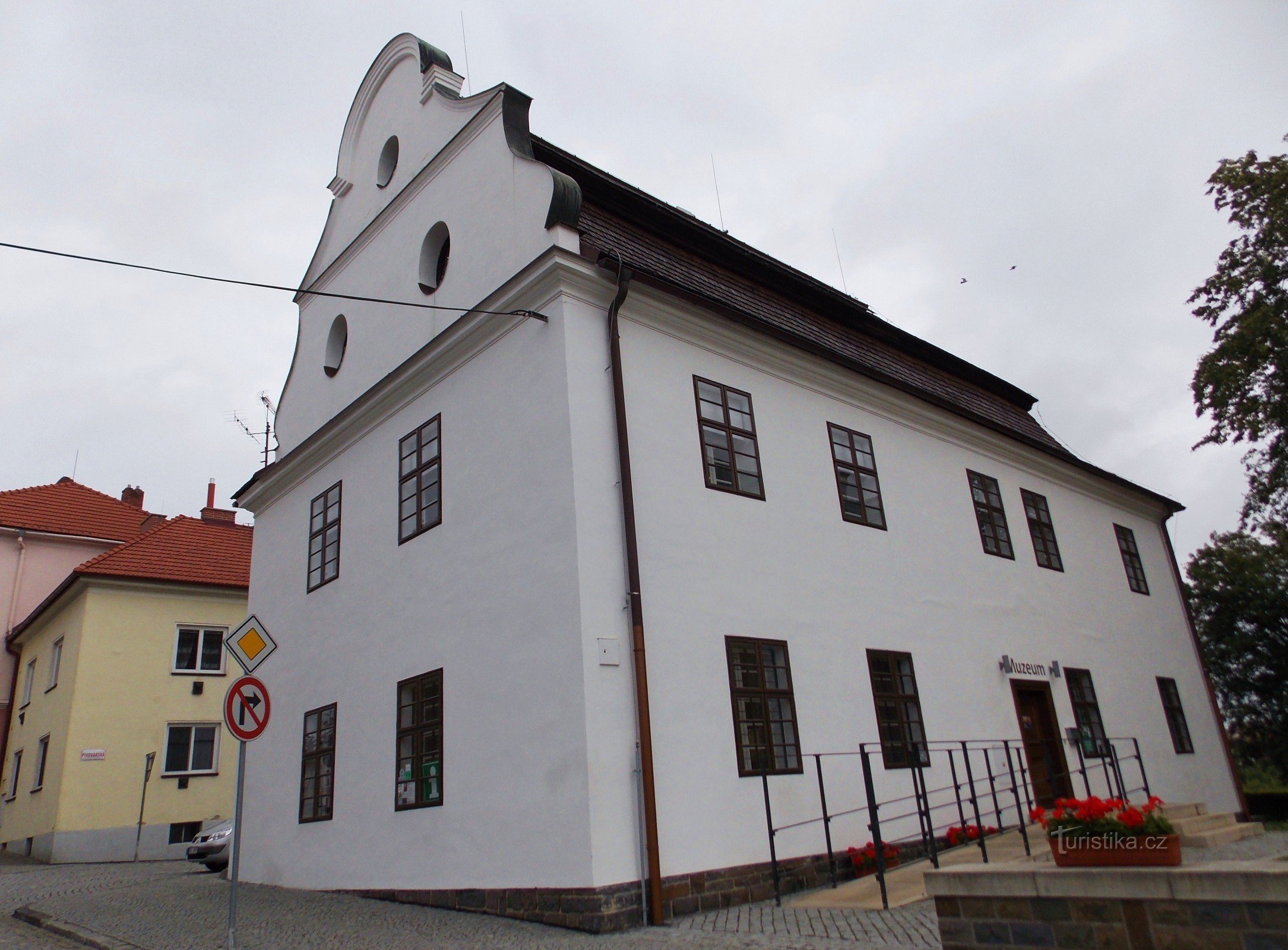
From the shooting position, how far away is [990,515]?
52.1 ft

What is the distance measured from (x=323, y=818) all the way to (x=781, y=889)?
20.4 ft

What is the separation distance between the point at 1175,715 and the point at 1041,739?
5.14 m

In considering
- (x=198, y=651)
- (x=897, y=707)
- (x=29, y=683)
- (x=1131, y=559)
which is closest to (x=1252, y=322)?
(x=1131, y=559)

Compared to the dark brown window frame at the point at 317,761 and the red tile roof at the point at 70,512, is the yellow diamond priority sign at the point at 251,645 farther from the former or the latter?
the red tile roof at the point at 70,512

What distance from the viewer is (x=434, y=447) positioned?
39.9 feet

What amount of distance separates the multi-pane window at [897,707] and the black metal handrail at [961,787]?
6cm

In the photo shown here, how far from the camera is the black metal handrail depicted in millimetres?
9641

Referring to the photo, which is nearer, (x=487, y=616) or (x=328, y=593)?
(x=487, y=616)

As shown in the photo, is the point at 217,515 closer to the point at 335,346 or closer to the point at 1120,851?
the point at 335,346

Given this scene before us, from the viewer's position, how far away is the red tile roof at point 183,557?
22.7m

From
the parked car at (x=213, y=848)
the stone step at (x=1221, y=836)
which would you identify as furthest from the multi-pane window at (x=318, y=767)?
the stone step at (x=1221, y=836)

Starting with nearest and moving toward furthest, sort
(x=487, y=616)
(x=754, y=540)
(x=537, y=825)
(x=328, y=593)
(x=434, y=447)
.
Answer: (x=537, y=825) < (x=487, y=616) < (x=754, y=540) < (x=434, y=447) < (x=328, y=593)

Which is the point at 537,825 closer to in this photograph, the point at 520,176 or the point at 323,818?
the point at 323,818

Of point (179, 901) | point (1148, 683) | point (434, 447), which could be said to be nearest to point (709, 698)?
point (434, 447)
